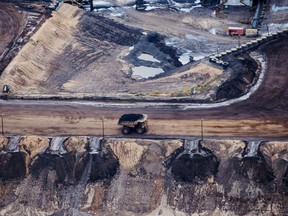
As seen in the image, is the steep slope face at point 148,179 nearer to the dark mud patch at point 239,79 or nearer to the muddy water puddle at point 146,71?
the dark mud patch at point 239,79

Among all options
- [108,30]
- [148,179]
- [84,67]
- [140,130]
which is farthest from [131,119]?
[108,30]

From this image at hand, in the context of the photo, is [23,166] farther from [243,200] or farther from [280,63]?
[280,63]

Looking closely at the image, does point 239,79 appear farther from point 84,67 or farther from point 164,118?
point 84,67

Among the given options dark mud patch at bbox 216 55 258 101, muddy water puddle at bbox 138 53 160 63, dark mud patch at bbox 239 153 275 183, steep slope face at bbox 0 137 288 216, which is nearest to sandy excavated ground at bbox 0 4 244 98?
dark mud patch at bbox 216 55 258 101

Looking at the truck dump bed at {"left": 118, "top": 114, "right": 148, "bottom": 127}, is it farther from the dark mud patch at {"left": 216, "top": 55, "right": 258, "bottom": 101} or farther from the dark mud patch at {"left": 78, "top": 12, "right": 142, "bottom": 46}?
the dark mud patch at {"left": 78, "top": 12, "right": 142, "bottom": 46}

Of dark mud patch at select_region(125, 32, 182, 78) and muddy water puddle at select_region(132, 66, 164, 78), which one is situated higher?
dark mud patch at select_region(125, 32, 182, 78)

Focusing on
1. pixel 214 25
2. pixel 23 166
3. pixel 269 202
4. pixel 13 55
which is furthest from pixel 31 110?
pixel 214 25

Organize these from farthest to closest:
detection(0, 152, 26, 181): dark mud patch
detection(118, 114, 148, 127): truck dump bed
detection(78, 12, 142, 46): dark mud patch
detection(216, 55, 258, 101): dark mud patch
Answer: detection(78, 12, 142, 46): dark mud patch
detection(216, 55, 258, 101): dark mud patch
detection(118, 114, 148, 127): truck dump bed
detection(0, 152, 26, 181): dark mud patch
